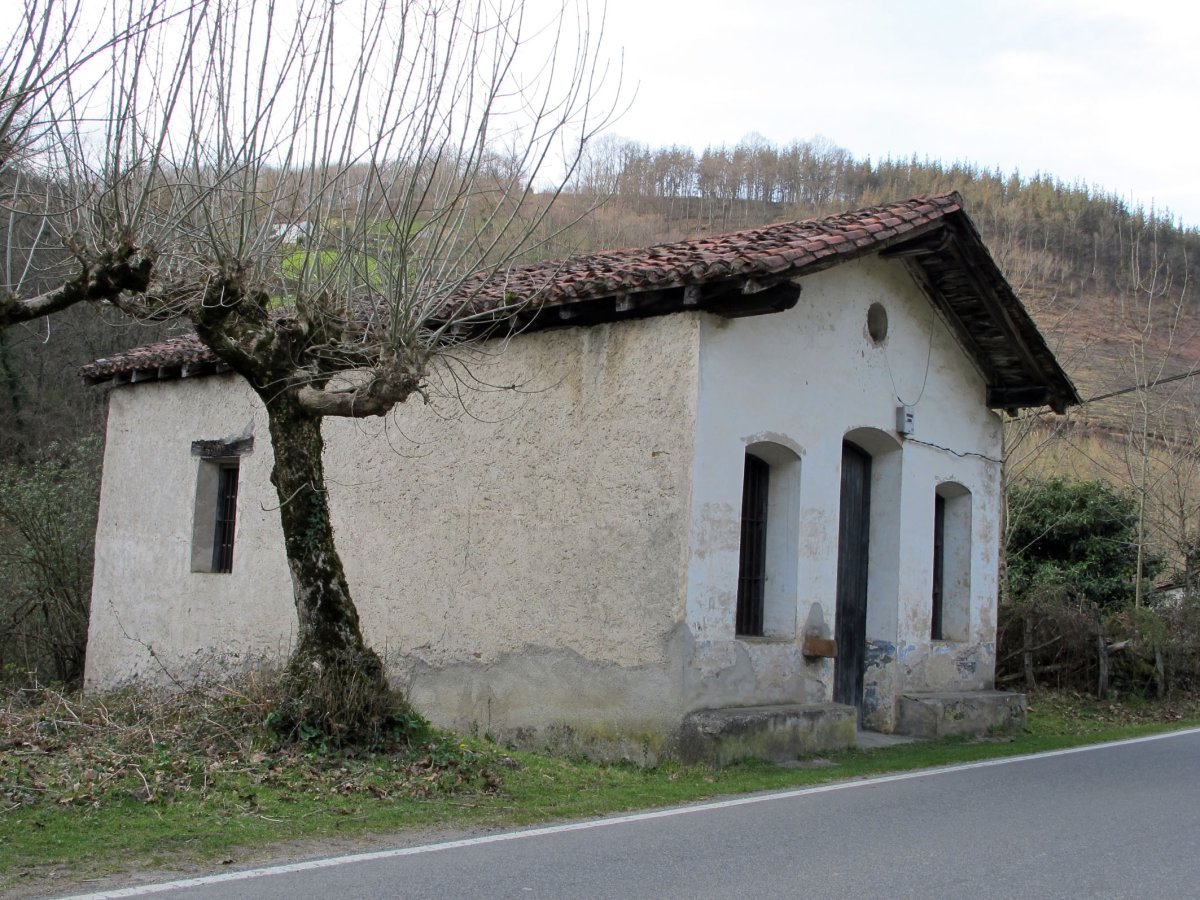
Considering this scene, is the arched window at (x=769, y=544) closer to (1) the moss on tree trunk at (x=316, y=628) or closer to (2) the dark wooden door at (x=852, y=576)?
(2) the dark wooden door at (x=852, y=576)

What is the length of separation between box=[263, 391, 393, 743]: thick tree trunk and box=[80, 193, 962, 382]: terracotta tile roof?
1648 mm

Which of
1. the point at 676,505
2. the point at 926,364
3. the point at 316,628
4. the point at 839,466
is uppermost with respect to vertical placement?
the point at 926,364

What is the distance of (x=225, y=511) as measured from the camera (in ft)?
45.5

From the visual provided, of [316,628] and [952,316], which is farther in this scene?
[952,316]

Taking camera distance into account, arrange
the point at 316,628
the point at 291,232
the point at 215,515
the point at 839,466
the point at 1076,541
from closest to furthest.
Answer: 1. the point at 316,628
2. the point at 291,232
3. the point at 839,466
4. the point at 215,515
5. the point at 1076,541

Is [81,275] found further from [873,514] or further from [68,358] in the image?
[68,358]

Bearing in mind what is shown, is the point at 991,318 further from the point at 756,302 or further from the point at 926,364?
the point at 756,302

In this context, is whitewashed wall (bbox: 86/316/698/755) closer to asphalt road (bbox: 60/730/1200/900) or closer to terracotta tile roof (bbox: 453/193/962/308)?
terracotta tile roof (bbox: 453/193/962/308)

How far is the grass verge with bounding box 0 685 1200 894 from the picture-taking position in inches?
224

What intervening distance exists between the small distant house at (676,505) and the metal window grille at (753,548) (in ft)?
0.09

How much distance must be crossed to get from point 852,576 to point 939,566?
1.97 meters

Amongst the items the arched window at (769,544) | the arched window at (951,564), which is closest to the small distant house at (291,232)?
the arched window at (769,544)

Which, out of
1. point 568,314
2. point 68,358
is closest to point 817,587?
point 568,314

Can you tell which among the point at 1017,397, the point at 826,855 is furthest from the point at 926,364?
the point at 826,855
